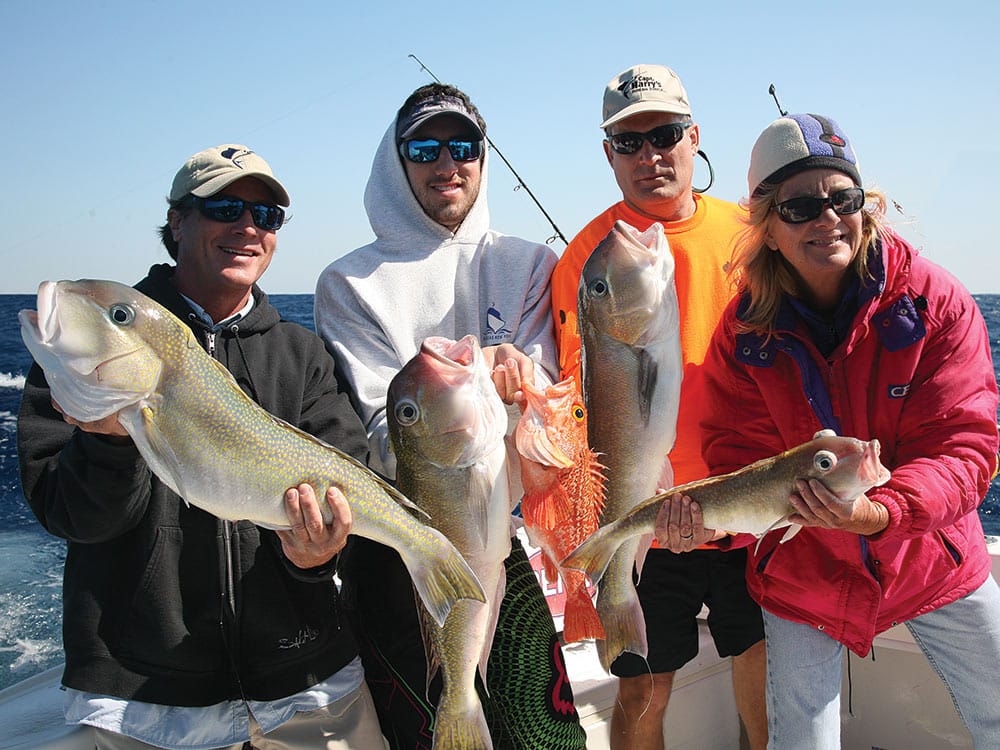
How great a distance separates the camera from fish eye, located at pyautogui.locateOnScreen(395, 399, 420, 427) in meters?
2.79

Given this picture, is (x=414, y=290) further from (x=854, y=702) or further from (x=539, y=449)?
(x=854, y=702)

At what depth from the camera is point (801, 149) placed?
3178 millimetres

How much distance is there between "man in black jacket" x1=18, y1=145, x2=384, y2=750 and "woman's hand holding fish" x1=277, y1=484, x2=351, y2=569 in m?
0.01

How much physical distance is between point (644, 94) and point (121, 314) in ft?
8.87

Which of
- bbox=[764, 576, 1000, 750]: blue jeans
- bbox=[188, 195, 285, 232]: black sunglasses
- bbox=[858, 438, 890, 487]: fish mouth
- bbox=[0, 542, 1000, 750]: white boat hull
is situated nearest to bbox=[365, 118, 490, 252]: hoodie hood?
bbox=[188, 195, 285, 232]: black sunglasses

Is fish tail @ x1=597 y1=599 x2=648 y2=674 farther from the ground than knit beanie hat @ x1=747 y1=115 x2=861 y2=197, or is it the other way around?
knit beanie hat @ x1=747 y1=115 x2=861 y2=197

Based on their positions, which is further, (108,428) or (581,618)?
(581,618)

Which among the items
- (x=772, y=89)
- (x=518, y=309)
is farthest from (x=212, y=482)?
(x=772, y=89)

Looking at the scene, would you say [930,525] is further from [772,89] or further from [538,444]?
[772,89]

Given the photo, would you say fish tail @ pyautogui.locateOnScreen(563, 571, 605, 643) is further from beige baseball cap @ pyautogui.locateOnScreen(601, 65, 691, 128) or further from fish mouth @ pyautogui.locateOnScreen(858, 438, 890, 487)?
beige baseball cap @ pyautogui.locateOnScreen(601, 65, 691, 128)

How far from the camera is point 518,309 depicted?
12.6 ft

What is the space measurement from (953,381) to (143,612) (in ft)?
10.5

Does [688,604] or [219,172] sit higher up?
[219,172]

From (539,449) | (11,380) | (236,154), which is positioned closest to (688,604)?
(539,449)
